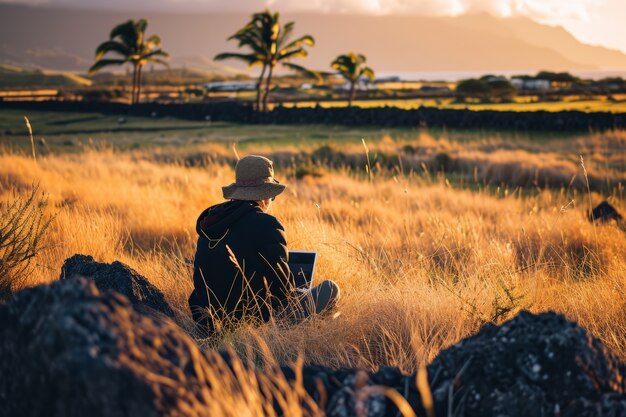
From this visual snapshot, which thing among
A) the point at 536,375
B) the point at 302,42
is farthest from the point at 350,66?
the point at 536,375

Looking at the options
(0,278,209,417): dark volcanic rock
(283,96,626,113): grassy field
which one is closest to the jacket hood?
(0,278,209,417): dark volcanic rock

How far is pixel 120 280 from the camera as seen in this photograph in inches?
159

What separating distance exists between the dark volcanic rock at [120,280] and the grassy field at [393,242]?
29 cm

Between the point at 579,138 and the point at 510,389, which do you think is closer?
the point at 510,389

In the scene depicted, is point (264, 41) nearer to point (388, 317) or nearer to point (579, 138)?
point (579, 138)

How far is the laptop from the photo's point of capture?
451 cm

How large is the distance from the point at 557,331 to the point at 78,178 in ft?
31.9

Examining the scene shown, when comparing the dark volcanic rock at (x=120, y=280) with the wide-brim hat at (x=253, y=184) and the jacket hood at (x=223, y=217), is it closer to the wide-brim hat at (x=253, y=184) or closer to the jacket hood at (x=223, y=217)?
the jacket hood at (x=223, y=217)

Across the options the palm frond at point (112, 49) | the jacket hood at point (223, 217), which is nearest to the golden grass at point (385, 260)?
the jacket hood at point (223, 217)

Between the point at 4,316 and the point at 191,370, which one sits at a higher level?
the point at 4,316

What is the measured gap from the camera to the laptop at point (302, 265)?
4508 millimetres

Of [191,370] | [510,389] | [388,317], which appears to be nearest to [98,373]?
[191,370]

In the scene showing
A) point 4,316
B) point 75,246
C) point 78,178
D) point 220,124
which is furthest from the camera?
point 220,124

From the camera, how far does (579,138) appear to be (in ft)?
78.9
